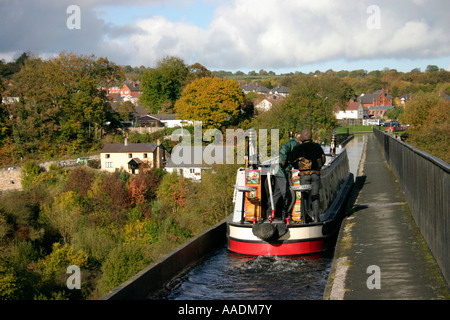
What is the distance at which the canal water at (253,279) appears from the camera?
11.9 metres

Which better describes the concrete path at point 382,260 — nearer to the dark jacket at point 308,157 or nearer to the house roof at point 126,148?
the dark jacket at point 308,157

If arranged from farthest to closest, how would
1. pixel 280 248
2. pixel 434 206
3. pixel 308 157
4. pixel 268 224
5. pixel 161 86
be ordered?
1. pixel 161 86
2. pixel 280 248
3. pixel 268 224
4. pixel 308 157
5. pixel 434 206

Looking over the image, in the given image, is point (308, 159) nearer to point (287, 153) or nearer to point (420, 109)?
point (287, 153)

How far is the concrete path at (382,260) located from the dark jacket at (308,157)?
6.55ft

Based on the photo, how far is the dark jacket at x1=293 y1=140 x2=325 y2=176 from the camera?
13.9m

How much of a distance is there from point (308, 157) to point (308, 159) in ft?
0.23

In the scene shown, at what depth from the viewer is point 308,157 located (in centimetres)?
1392

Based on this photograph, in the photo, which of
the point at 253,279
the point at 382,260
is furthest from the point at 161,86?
the point at 382,260

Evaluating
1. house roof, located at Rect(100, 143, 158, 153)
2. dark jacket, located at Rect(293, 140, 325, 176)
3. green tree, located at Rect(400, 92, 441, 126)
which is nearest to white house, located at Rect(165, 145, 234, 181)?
house roof, located at Rect(100, 143, 158, 153)

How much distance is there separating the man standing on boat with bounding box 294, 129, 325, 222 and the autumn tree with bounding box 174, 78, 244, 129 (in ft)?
206

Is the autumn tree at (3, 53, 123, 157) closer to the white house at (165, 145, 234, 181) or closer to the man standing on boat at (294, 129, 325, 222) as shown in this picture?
the white house at (165, 145, 234, 181)

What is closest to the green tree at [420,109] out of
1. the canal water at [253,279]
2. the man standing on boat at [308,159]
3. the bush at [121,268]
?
the bush at [121,268]
